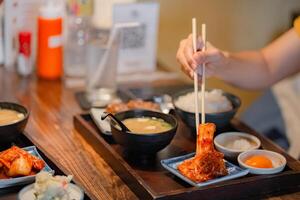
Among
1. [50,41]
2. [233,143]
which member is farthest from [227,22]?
[233,143]

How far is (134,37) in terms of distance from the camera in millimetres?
2242

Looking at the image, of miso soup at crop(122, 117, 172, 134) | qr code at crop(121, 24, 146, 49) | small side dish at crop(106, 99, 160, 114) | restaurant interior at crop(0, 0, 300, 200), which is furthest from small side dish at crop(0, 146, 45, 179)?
qr code at crop(121, 24, 146, 49)

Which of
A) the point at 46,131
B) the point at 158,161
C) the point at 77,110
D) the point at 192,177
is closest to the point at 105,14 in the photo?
the point at 77,110

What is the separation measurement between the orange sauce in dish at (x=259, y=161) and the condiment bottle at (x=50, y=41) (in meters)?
1.00

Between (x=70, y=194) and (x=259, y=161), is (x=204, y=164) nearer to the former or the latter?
(x=259, y=161)

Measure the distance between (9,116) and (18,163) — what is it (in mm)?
278

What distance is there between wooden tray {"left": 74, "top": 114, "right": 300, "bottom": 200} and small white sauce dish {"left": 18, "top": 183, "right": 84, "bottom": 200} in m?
0.15

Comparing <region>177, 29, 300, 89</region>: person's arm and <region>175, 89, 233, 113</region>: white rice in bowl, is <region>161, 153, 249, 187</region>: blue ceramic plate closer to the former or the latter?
<region>175, 89, 233, 113</region>: white rice in bowl

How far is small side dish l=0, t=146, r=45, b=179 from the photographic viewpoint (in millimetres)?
1260

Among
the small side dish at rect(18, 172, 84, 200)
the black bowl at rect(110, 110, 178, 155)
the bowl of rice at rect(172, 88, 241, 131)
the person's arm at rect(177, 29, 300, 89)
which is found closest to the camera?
the small side dish at rect(18, 172, 84, 200)

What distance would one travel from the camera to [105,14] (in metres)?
2.28

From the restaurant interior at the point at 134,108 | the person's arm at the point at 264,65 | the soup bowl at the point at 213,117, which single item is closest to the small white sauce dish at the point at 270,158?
the restaurant interior at the point at 134,108

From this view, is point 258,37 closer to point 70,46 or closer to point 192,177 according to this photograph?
point 70,46

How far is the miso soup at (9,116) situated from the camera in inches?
58.2
